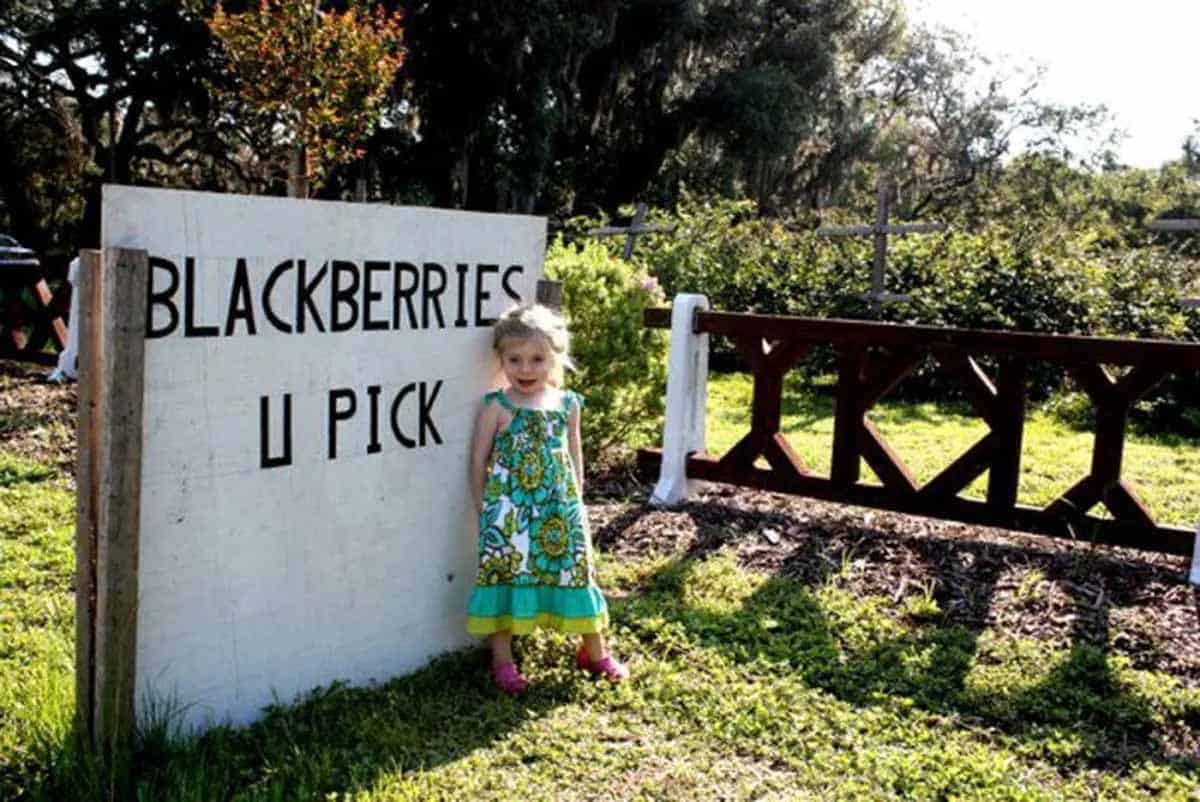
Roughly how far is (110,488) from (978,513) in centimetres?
389

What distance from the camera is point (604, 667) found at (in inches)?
143

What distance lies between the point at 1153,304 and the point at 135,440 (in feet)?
36.4

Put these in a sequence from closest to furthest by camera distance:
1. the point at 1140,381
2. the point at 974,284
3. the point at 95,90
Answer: the point at 1140,381, the point at 974,284, the point at 95,90

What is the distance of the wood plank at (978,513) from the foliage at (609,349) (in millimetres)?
963

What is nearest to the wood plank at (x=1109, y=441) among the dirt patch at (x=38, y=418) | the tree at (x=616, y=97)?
the dirt patch at (x=38, y=418)

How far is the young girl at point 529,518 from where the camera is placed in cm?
355

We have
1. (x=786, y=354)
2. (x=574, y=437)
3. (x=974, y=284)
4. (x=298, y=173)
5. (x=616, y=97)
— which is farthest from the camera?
(x=616, y=97)

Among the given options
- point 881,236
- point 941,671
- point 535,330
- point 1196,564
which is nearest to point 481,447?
point 535,330

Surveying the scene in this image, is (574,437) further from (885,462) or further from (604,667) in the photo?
(885,462)

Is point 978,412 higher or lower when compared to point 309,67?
lower

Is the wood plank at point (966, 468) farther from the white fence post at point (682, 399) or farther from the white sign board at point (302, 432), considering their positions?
the white sign board at point (302, 432)

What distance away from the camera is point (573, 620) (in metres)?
3.53

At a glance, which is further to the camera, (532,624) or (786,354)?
(786,354)

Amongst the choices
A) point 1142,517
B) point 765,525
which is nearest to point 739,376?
point 765,525
